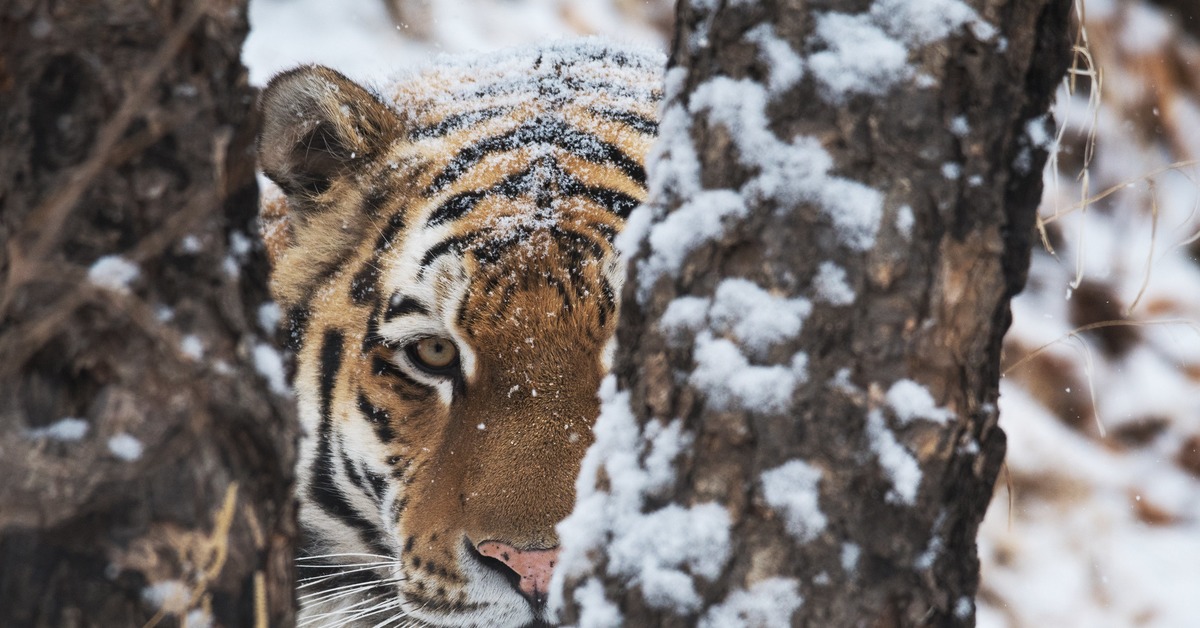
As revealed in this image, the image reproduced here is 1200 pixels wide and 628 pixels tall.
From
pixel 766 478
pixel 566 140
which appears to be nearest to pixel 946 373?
pixel 766 478

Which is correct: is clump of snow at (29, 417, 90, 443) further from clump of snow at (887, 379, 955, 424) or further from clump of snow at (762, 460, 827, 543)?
clump of snow at (887, 379, 955, 424)

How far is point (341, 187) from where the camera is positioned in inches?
94.3

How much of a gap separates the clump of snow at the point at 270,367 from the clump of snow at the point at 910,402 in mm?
546

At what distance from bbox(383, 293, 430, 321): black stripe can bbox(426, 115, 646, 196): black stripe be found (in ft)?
0.90

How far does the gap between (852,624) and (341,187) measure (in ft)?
5.60

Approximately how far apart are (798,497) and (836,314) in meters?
0.16

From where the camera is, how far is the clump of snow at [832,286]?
3.18 feet

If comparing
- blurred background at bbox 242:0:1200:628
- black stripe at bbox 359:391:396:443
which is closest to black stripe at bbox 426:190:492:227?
black stripe at bbox 359:391:396:443

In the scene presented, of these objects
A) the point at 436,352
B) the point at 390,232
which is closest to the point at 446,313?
the point at 436,352

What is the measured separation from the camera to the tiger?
186 centimetres

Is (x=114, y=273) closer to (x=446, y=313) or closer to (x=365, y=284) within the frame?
(x=446, y=313)

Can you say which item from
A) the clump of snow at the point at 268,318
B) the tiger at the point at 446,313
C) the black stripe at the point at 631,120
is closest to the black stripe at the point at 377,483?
the tiger at the point at 446,313

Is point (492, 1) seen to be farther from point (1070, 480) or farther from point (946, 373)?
point (946, 373)

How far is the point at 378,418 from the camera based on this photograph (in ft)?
7.16
